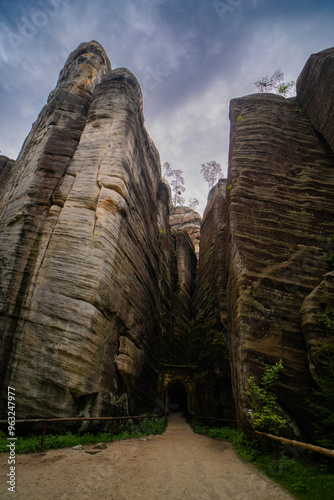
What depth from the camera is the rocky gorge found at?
8.00 meters

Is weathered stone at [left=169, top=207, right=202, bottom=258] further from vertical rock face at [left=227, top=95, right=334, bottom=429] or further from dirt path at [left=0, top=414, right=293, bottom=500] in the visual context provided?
dirt path at [left=0, top=414, right=293, bottom=500]

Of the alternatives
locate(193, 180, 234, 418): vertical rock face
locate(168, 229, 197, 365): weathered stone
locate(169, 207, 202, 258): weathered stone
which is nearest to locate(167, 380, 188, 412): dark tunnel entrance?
locate(168, 229, 197, 365): weathered stone

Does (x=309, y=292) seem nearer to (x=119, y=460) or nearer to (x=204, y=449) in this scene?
(x=204, y=449)

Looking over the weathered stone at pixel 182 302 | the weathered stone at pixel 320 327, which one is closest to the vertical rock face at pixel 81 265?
the weathered stone at pixel 182 302

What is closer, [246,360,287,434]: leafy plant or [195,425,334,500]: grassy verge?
[195,425,334,500]: grassy verge

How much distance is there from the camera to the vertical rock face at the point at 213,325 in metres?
14.3

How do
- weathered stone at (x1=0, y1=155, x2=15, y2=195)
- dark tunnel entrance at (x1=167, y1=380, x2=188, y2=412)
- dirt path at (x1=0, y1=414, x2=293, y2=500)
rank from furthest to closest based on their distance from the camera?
1. dark tunnel entrance at (x1=167, y1=380, x2=188, y2=412)
2. weathered stone at (x1=0, y1=155, x2=15, y2=195)
3. dirt path at (x1=0, y1=414, x2=293, y2=500)

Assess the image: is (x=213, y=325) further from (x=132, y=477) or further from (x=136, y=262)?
(x=132, y=477)

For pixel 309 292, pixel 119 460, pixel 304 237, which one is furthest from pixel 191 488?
pixel 304 237

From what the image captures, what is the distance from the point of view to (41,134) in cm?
1462

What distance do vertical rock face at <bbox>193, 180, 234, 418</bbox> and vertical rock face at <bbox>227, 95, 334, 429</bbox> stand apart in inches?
171

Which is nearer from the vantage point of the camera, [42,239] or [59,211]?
[42,239]

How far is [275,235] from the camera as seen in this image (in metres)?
11.5

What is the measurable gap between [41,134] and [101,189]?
22.5 ft
